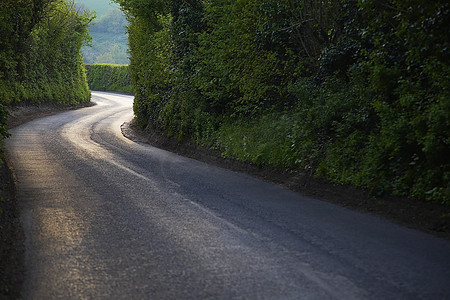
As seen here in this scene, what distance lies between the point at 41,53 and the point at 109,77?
31.9 meters

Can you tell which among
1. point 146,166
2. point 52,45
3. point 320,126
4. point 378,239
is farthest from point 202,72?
point 52,45

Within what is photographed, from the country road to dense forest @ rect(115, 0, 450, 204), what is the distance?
1572 millimetres

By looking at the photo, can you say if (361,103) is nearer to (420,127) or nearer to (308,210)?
(420,127)

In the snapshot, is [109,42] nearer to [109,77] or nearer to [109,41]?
[109,41]

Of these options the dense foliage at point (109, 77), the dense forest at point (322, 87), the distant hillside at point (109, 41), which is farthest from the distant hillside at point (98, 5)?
the dense forest at point (322, 87)

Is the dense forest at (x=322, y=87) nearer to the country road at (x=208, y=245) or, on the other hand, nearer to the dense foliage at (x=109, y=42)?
the country road at (x=208, y=245)

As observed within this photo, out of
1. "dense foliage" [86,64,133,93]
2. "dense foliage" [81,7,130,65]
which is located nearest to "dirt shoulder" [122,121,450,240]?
"dense foliage" [86,64,133,93]

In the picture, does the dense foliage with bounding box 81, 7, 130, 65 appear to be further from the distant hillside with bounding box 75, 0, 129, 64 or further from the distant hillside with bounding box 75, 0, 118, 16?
the distant hillside with bounding box 75, 0, 118, 16

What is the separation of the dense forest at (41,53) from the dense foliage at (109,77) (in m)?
17.0

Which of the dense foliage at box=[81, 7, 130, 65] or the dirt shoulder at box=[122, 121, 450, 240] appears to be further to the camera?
the dense foliage at box=[81, 7, 130, 65]

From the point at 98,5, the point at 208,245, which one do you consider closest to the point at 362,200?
the point at 208,245

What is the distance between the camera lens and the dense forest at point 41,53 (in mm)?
28828

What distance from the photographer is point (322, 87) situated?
43.2 ft

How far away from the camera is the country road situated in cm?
485
